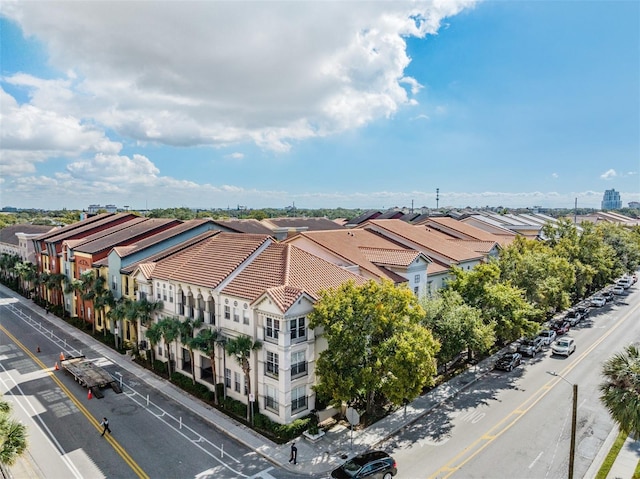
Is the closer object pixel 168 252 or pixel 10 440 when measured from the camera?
pixel 10 440

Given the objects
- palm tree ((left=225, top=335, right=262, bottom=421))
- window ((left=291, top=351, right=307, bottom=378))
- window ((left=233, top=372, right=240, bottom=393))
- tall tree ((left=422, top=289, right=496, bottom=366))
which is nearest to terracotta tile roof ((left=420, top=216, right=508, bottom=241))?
tall tree ((left=422, top=289, right=496, bottom=366))

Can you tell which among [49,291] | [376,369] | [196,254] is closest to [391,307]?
[376,369]

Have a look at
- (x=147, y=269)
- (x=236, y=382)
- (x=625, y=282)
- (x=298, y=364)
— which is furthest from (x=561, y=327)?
(x=147, y=269)

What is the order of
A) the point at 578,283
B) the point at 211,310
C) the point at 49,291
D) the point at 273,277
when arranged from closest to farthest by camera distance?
1. the point at 273,277
2. the point at 211,310
3. the point at 578,283
4. the point at 49,291

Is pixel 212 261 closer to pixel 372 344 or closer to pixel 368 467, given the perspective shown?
pixel 372 344

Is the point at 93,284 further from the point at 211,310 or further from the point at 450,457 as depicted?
the point at 450,457

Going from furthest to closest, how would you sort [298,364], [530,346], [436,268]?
1. [436,268]
2. [530,346]
3. [298,364]

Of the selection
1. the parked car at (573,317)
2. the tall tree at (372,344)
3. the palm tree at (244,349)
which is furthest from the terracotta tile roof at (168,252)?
the parked car at (573,317)
